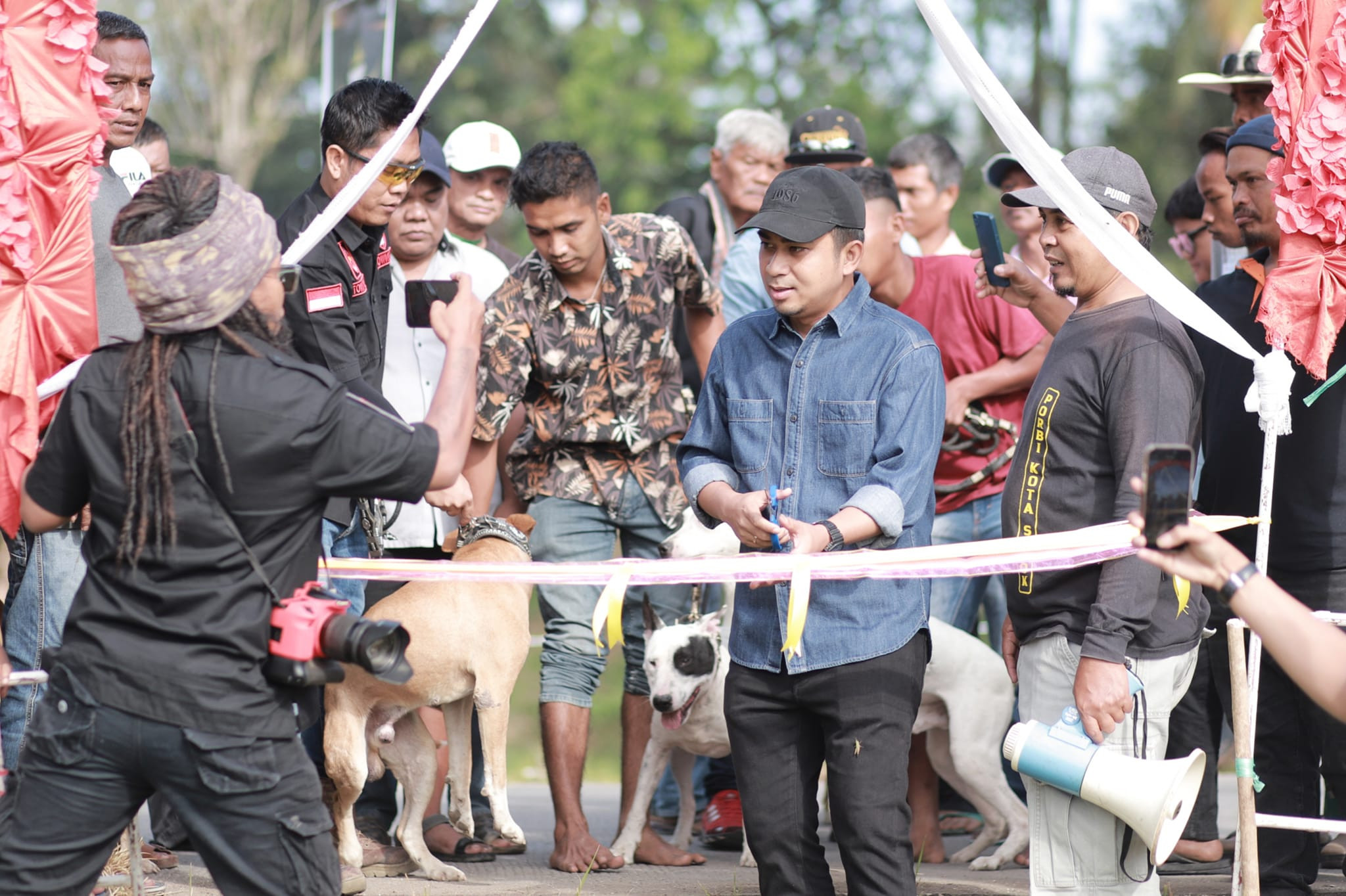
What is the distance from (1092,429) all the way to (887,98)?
2275 centimetres

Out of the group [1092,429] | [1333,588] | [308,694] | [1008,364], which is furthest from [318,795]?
[1008,364]

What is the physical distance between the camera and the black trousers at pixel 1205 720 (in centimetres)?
536

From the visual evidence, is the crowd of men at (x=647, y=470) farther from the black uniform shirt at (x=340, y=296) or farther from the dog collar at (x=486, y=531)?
the dog collar at (x=486, y=531)

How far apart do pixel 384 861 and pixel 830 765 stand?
6.85 ft

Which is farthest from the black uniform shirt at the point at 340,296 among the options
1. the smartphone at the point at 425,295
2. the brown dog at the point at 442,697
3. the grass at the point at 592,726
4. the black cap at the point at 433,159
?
the grass at the point at 592,726

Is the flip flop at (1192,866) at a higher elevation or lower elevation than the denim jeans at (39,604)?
lower

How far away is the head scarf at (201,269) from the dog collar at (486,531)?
216 centimetres

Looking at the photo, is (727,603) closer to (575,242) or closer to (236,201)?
(575,242)

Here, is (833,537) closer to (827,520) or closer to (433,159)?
(827,520)

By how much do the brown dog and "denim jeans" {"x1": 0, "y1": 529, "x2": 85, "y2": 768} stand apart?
926 mm

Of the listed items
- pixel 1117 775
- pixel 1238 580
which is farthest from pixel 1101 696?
pixel 1238 580

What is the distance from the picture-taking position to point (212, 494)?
315 centimetres

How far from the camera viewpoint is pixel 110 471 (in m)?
3.15

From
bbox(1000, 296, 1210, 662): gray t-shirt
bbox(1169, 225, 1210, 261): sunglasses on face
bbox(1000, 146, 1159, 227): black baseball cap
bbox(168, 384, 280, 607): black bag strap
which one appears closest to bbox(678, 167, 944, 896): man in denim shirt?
bbox(1000, 296, 1210, 662): gray t-shirt
